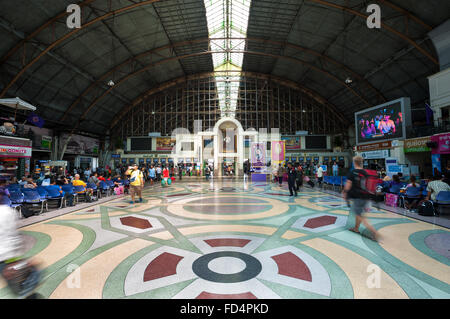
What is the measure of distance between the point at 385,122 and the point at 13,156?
29.6 meters

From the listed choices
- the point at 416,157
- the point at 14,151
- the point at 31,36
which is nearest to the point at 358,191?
the point at 416,157

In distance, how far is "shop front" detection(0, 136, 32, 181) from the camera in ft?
43.4

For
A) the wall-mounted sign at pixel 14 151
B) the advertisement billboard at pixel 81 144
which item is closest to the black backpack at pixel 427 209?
the wall-mounted sign at pixel 14 151

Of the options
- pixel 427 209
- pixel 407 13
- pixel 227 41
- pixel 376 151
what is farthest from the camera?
pixel 227 41

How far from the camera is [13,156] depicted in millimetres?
14125

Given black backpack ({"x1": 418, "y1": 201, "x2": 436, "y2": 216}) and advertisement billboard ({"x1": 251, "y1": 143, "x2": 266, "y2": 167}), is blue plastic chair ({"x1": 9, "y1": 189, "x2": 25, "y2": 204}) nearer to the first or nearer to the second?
black backpack ({"x1": 418, "y1": 201, "x2": 436, "y2": 216})

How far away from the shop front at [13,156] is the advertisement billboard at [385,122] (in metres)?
27.8

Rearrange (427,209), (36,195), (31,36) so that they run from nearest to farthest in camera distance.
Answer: (427,209) → (36,195) → (31,36)

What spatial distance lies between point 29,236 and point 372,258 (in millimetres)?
6799

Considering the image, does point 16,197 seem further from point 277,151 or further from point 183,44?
point 277,151

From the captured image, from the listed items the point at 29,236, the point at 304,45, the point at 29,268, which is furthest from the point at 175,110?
the point at 29,268

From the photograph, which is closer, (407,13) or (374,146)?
(407,13)

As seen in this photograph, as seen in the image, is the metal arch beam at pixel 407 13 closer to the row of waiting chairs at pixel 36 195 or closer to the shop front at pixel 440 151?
the shop front at pixel 440 151

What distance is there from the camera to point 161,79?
28.1 meters
